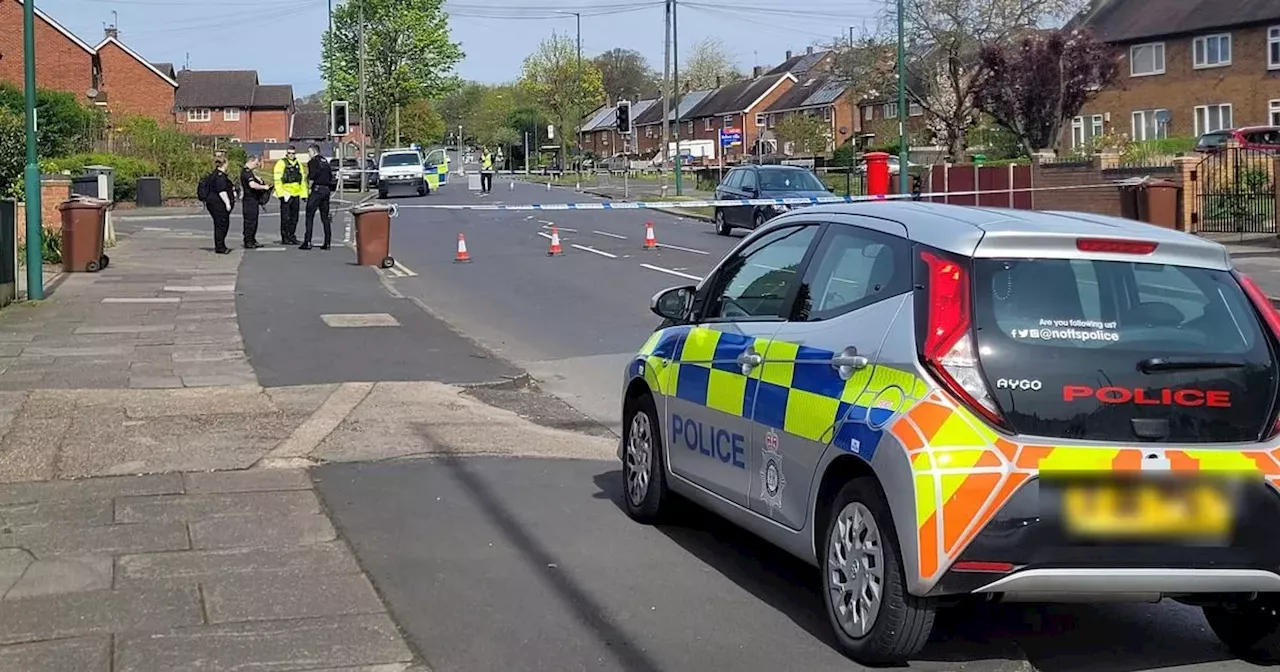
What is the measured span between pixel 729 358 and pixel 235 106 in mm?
102195

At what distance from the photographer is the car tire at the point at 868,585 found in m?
5.11

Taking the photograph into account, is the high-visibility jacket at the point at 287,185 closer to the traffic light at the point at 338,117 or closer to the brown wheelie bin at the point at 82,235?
the brown wheelie bin at the point at 82,235

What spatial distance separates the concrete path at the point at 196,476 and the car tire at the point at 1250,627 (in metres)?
3.04

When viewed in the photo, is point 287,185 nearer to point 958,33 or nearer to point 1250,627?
point 1250,627

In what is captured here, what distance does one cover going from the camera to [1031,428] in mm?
4922

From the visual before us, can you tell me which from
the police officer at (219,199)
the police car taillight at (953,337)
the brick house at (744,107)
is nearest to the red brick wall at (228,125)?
the brick house at (744,107)

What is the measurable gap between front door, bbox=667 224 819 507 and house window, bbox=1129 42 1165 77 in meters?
54.2

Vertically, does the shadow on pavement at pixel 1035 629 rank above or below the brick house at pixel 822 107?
below

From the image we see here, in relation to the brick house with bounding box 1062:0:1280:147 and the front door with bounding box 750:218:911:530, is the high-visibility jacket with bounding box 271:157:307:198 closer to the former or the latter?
the front door with bounding box 750:218:911:530

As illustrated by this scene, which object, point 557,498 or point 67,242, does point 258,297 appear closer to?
point 67,242

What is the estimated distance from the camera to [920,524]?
16.1 ft

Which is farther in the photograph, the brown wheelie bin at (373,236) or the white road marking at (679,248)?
the white road marking at (679,248)

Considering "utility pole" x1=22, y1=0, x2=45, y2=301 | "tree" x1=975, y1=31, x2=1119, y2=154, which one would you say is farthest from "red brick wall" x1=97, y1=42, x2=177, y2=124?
"utility pole" x1=22, y1=0, x2=45, y2=301

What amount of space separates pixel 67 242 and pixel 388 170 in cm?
3339
